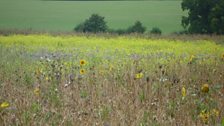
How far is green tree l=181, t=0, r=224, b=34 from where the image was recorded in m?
33.6

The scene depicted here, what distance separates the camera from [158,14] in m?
56.8

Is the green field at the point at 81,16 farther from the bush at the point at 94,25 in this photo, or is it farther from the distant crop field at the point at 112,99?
the distant crop field at the point at 112,99

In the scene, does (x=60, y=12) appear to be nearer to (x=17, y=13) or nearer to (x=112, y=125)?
(x=17, y=13)

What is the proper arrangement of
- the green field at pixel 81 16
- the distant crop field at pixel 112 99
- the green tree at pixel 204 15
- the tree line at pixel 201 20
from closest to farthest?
1. the distant crop field at pixel 112 99
2. the tree line at pixel 201 20
3. the green tree at pixel 204 15
4. the green field at pixel 81 16

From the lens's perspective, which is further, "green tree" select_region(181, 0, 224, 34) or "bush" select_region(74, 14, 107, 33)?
"bush" select_region(74, 14, 107, 33)

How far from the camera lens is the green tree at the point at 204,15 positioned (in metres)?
33.6

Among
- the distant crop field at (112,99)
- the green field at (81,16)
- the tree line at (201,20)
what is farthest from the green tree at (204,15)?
the distant crop field at (112,99)

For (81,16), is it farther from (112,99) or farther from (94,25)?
(112,99)

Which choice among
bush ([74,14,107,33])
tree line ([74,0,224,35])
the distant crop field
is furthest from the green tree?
the distant crop field

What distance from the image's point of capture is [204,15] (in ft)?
118

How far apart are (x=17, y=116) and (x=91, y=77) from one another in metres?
2.69

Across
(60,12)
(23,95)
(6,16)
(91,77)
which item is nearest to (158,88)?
(91,77)

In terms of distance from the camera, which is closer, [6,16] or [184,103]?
[184,103]

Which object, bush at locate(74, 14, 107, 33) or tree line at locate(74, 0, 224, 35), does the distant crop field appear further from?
bush at locate(74, 14, 107, 33)
